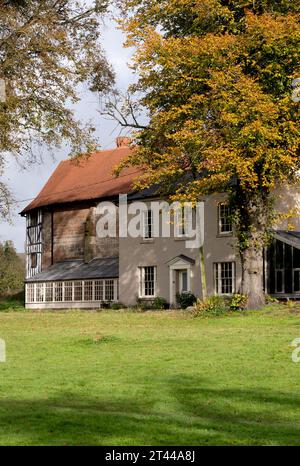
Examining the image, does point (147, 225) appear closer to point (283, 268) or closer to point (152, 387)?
point (283, 268)

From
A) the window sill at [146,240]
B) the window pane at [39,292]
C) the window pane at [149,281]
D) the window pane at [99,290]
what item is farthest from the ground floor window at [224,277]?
the window pane at [39,292]

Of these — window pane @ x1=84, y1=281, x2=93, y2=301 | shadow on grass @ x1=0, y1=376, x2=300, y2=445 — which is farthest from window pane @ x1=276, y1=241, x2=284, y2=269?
shadow on grass @ x1=0, y1=376, x2=300, y2=445

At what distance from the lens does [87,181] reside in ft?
201

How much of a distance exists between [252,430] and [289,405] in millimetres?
2271

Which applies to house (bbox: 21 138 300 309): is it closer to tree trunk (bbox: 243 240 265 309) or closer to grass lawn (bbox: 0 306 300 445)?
tree trunk (bbox: 243 240 265 309)

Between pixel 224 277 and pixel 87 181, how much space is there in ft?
65.8

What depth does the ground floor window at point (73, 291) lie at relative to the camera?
52.8 metres

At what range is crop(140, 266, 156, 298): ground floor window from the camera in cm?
4816

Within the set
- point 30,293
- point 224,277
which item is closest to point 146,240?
point 224,277

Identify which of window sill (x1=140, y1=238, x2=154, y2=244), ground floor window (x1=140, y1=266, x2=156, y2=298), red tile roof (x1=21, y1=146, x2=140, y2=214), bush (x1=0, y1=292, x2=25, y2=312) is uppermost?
red tile roof (x1=21, y1=146, x2=140, y2=214)

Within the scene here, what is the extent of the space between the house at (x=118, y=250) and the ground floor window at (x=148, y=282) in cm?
6

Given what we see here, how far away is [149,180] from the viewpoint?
36281mm

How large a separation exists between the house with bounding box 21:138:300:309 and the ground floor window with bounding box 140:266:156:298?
0.19 feet
